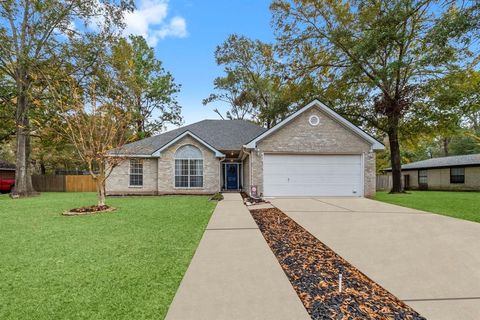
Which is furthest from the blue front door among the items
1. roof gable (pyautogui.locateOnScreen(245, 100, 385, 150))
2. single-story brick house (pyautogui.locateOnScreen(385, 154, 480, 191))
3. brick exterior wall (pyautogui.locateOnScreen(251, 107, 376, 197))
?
single-story brick house (pyautogui.locateOnScreen(385, 154, 480, 191))

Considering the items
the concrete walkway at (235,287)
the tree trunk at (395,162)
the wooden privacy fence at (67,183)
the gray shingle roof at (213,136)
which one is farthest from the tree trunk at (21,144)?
the tree trunk at (395,162)

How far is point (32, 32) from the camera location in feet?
53.8

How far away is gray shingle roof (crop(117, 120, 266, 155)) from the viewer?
17266mm

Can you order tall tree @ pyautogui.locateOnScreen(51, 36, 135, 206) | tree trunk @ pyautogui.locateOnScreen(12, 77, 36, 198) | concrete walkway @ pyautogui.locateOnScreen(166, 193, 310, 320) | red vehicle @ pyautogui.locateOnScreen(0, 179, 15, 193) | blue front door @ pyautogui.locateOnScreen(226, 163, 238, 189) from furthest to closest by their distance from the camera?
1. red vehicle @ pyautogui.locateOnScreen(0, 179, 15, 193)
2. blue front door @ pyautogui.locateOnScreen(226, 163, 238, 189)
3. tree trunk @ pyautogui.locateOnScreen(12, 77, 36, 198)
4. tall tree @ pyautogui.locateOnScreen(51, 36, 135, 206)
5. concrete walkway @ pyautogui.locateOnScreen(166, 193, 310, 320)

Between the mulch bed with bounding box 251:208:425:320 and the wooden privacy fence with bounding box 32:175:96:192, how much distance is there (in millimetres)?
22307

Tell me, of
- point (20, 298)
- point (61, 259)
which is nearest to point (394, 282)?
point (20, 298)

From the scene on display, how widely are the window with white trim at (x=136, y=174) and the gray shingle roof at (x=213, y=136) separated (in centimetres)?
90

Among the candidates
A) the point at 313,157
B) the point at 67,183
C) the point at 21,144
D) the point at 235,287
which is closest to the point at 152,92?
the point at 67,183

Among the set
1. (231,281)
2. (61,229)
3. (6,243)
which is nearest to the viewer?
(231,281)

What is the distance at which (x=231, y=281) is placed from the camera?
3.45 metres

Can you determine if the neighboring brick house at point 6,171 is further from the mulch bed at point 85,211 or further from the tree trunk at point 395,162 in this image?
the tree trunk at point 395,162

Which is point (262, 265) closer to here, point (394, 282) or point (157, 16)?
point (394, 282)

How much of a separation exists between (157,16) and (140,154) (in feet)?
27.1

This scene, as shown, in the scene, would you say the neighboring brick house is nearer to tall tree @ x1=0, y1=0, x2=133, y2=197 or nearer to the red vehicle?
the red vehicle
